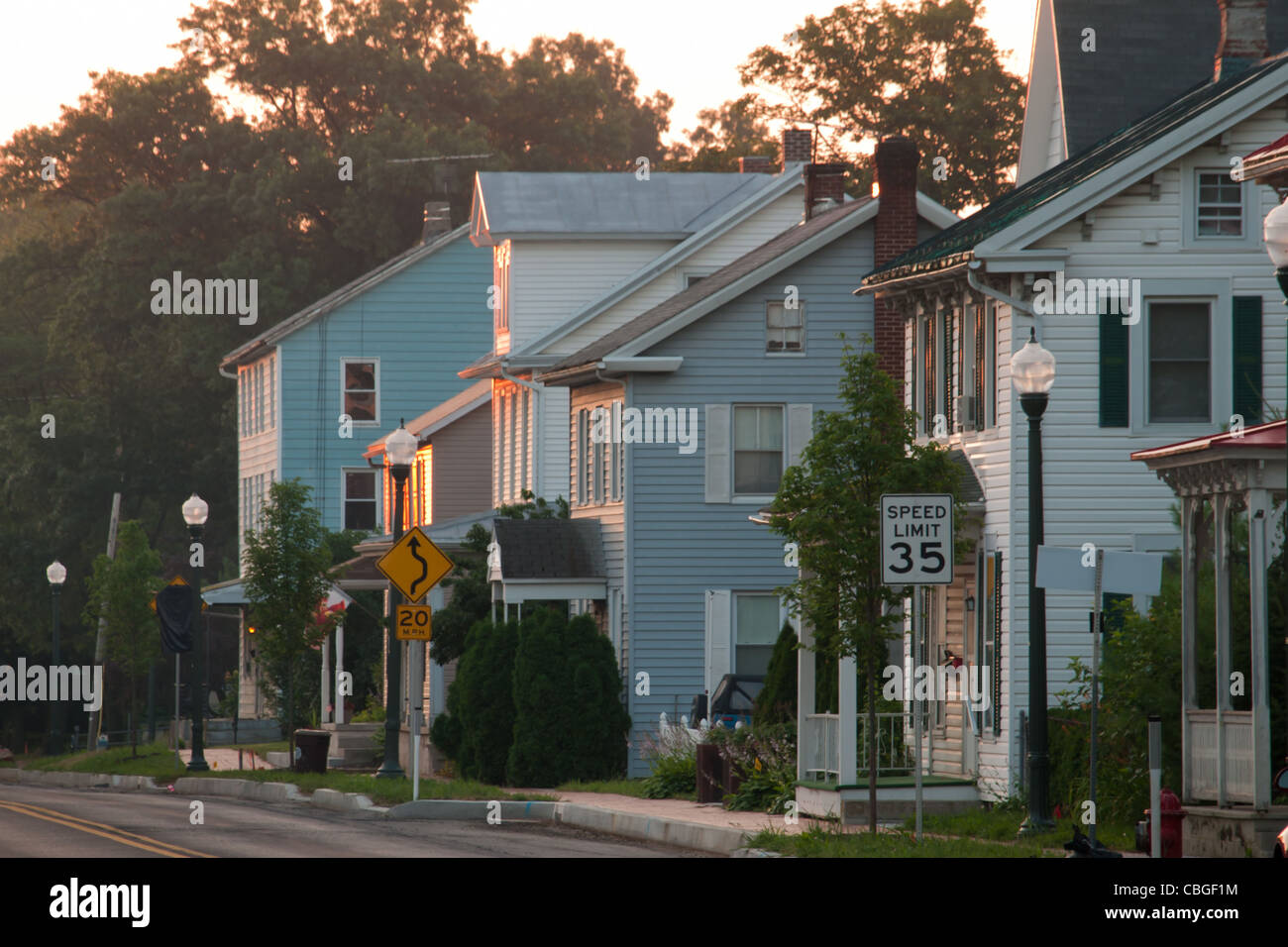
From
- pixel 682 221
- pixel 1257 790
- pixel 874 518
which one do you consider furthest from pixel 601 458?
pixel 1257 790

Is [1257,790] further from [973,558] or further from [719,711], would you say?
[719,711]

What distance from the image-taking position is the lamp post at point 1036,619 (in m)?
20.1

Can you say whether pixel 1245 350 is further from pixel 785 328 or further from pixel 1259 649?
pixel 785 328

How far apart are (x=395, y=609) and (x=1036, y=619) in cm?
1184

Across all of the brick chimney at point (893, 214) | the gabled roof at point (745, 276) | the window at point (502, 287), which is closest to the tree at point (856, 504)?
the brick chimney at point (893, 214)

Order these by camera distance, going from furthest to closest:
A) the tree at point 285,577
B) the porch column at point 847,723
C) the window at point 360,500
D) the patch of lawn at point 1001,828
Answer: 1. the window at point 360,500
2. the tree at point 285,577
3. the porch column at point 847,723
4. the patch of lawn at point 1001,828

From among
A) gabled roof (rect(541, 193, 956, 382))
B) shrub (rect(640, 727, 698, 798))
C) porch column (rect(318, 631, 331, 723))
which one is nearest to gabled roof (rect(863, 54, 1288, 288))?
gabled roof (rect(541, 193, 956, 382))

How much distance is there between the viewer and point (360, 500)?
54.6m

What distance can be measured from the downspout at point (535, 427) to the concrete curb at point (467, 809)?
12.9 m

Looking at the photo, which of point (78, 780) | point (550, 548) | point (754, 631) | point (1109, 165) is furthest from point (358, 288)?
point (1109, 165)

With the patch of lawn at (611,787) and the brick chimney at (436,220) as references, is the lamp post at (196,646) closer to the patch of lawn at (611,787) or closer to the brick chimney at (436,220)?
the patch of lawn at (611,787)

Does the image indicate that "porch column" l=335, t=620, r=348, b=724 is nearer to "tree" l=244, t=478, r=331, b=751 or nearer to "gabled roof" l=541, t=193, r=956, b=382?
"tree" l=244, t=478, r=331, b=751

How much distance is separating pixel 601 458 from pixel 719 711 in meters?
5.78

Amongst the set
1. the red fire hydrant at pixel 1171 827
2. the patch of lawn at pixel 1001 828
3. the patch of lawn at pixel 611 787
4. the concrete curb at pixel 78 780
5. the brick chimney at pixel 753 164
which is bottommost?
the concrete curb at pixel 78 780
